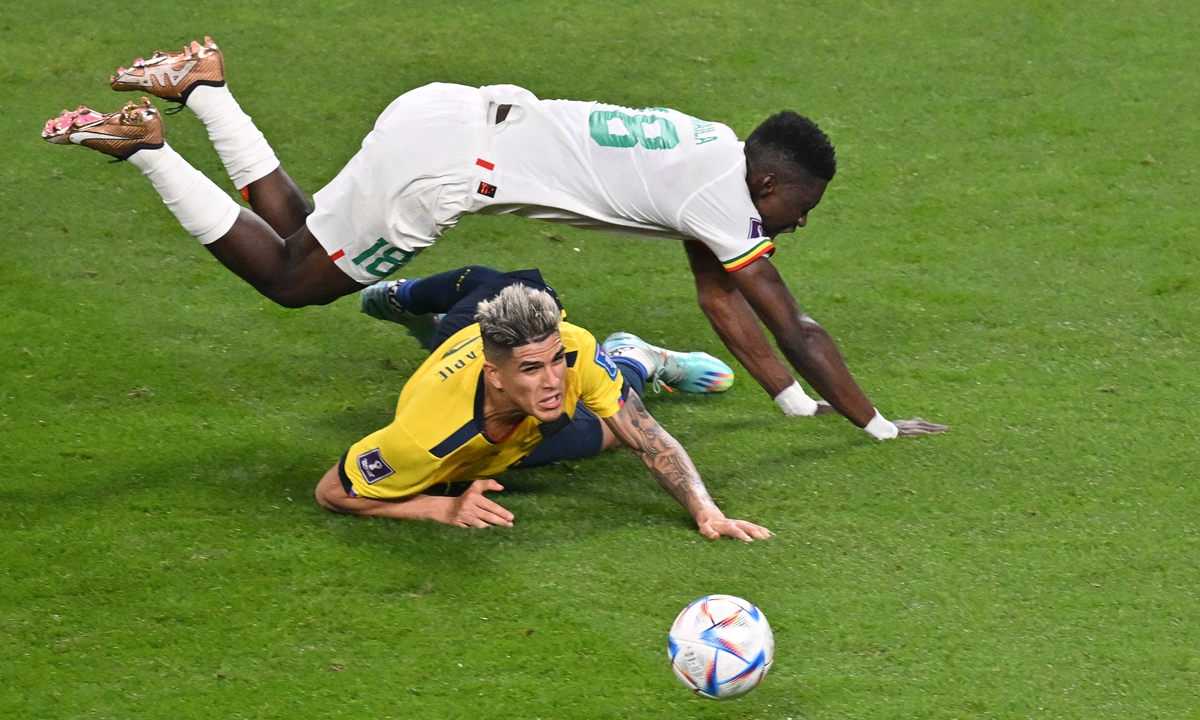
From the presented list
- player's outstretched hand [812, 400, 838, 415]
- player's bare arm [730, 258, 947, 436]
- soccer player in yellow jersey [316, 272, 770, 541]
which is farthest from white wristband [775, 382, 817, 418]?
soccer player in yellow jersey [316, 272, 770, 541]

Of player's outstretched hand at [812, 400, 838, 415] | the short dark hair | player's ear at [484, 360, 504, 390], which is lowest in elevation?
player's outstretched hand at [812, 400, 838, 415]

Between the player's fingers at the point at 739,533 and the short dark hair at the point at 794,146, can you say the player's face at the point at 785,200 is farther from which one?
the player's fingers at the point at 739,533

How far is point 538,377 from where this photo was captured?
3953 mm

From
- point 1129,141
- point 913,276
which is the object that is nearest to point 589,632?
point 913,276

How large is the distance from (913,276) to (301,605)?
373 centimetres

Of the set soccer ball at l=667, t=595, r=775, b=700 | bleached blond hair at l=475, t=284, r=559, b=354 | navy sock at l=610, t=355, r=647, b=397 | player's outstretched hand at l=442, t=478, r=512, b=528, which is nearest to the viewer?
soccer ball at l=667, t=595, r=775, b=700

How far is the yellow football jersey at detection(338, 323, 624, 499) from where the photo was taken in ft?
13.8

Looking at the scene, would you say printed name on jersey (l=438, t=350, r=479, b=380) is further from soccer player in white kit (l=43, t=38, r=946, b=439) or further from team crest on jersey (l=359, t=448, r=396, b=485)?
soccer player in white kit (l=43, t=38, r=946, b=439)

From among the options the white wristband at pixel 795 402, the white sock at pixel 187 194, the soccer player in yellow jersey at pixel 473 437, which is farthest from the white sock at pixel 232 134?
the white wristband at pixel 795 402

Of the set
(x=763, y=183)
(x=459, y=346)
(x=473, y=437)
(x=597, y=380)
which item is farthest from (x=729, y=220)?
(x=473, y=437)

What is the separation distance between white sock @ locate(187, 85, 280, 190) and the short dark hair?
206cm

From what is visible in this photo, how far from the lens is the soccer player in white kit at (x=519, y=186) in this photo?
4746 mm

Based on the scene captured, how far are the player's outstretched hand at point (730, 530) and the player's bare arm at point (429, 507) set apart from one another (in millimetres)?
693

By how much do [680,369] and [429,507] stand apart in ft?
5.02
